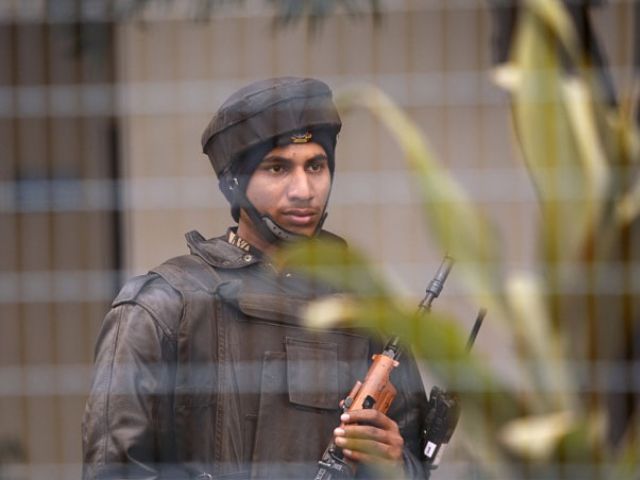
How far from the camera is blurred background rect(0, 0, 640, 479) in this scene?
1876mm

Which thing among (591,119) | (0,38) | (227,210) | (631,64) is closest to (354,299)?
(227,210)

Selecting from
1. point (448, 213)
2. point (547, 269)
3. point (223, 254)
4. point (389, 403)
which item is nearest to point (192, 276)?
point (223, 254)

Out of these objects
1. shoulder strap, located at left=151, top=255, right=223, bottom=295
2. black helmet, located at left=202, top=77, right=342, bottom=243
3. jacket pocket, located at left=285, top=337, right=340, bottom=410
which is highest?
black helmet, located at left=202, top=77, right=342, bottom=243

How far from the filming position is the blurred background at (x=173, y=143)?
6.15 ft

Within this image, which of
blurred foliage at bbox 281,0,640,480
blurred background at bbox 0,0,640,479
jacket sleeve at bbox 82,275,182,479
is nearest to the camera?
jacket sleeve at bbox 82,275,182,479

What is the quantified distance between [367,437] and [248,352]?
0.16m

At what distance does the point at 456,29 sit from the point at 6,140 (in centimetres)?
70

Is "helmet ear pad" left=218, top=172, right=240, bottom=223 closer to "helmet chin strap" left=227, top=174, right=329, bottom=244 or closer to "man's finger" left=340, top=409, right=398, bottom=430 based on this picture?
"helmet chin strap" left=227, top=174, right=329, bottom=244

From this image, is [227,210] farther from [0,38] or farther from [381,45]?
[0,38]

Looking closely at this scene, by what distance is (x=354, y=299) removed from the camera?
5.35 feet

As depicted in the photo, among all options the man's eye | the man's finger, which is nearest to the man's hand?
the man's finger

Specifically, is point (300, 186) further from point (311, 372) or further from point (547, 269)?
point (547, 269)

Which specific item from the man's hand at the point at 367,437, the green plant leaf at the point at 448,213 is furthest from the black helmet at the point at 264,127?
the man's hand at the point at 367,437

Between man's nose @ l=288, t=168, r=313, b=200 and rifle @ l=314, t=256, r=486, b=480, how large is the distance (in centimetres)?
18
